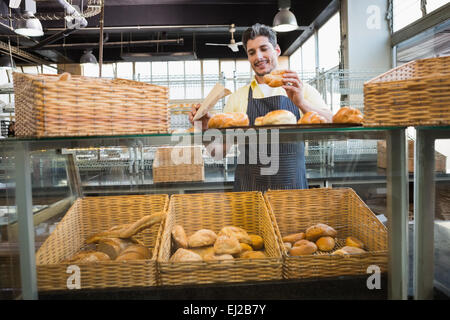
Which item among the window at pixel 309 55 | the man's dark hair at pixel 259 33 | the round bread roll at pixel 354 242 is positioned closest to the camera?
the round bread roll at pixel 354 242

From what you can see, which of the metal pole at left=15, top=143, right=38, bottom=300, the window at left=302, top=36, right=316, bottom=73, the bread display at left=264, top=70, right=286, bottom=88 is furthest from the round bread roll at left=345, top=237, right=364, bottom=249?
the window at left=302, top=36, right=316, bottom=73

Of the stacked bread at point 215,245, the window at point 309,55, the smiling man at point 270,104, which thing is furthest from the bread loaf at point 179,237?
the window at point 309,55

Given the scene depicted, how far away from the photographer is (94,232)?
130 cm

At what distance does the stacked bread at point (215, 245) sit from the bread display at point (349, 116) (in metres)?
0.50

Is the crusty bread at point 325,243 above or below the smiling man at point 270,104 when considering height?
below

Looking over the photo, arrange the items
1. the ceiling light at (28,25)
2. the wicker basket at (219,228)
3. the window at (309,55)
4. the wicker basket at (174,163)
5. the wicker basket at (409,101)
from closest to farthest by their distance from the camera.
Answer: the wicker basket at (409,101) < the wicker basket at (219,228) < the wicker basket at (174,163) < the ceiling light at (28,25) < the window at (309,55)

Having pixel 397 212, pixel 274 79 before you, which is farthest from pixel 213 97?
pixel 397 212

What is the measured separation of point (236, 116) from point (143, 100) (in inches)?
12.1

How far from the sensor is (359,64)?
5078 mm

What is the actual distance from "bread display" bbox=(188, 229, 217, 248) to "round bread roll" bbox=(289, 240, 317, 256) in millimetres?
279

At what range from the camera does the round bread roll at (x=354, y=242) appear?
1120mm

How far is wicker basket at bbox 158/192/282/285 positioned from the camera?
0.98 m

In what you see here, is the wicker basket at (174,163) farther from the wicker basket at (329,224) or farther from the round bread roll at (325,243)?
the round bread roll at (325,243)
